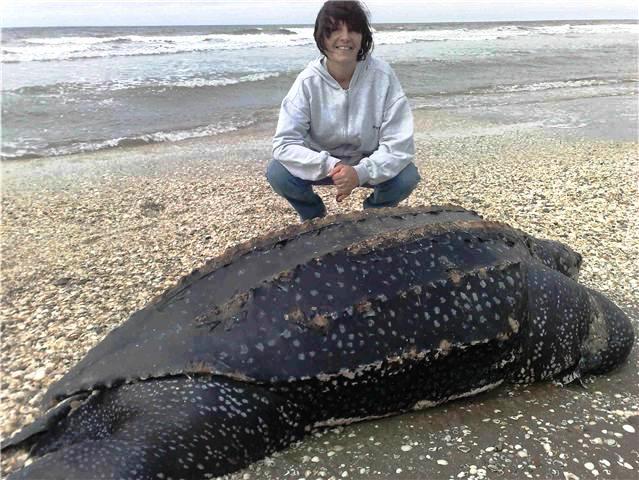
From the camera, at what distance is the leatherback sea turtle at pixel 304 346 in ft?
6.31

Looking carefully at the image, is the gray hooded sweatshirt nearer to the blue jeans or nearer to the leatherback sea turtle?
the blue jeans

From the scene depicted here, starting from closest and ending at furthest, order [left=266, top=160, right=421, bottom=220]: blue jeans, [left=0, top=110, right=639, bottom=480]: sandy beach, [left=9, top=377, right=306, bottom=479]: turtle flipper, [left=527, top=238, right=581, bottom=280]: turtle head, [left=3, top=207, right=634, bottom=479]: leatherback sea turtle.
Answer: [left=9, top=377, right=306, bottom=479]: turtle flipper
[left=3, top=207, right=634, bottom=479]: leatherback sea turtle
[left=0, top=110, right=639, bottom=480]: sandy beach
[left=527, top=238, right=581, bottom=280]: turtle head
[left=266, top=160, right=421, bottom=220]: blue jeans

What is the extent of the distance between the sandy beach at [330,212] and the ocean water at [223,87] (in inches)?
46.4

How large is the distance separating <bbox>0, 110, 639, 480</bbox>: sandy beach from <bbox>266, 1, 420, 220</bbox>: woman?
119cm

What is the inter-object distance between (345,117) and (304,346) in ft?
5.97

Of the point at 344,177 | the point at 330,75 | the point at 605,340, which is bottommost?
the point at 605,340

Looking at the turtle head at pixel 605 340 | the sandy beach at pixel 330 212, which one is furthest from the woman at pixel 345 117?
the turtle head at pixel 605 340

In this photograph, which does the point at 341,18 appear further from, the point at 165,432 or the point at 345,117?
the point at 165,432

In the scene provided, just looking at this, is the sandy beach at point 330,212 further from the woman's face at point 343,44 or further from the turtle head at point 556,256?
the woman's face at point 343,44

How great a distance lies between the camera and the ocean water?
852cm

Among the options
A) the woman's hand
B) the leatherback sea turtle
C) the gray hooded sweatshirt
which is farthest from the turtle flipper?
the gray hooded sweatshirt

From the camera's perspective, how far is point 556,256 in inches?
114

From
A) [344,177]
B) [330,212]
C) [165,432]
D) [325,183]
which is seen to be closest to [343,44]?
[344,177]

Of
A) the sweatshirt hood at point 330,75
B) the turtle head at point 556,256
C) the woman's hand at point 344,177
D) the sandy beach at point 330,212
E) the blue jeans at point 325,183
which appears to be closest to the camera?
the sandy beach at point 330,212
